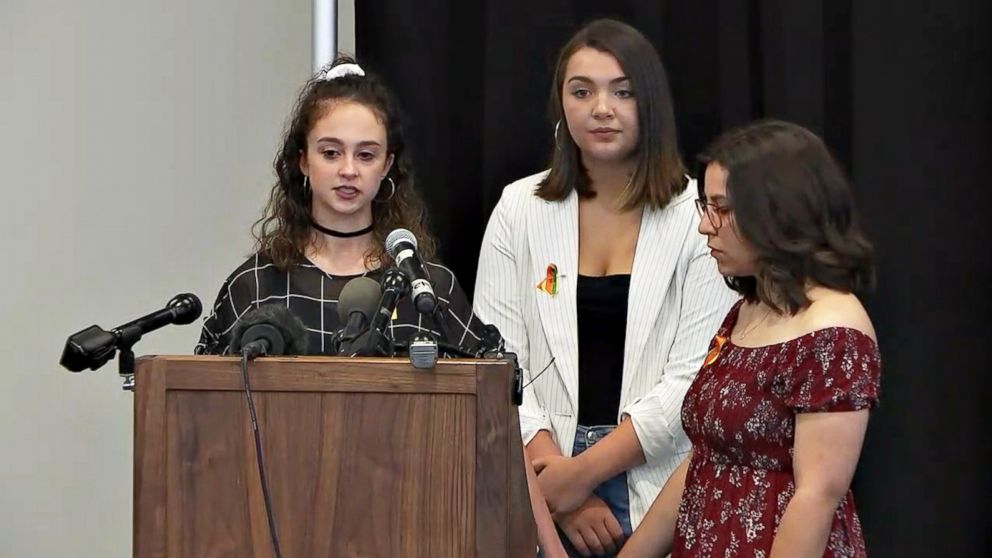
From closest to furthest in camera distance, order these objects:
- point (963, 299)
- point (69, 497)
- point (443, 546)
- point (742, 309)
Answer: point (443, 546) → point (742, 309) → point (963, 299) → point (69, 497)

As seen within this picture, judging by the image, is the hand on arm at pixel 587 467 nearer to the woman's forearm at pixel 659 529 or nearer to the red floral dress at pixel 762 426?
the woman's forearm at pixel 659 529

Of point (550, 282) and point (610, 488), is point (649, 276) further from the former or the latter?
point (610, 488)

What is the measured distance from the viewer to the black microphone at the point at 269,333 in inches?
53.1

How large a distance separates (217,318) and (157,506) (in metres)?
0.73

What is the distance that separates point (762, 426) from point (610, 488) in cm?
61

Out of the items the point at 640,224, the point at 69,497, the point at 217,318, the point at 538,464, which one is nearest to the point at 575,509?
the point at 538,464

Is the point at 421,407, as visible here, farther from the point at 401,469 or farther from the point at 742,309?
the point at 742,309

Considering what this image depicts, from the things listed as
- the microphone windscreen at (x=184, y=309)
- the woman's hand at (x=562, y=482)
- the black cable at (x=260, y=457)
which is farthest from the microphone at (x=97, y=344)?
the woman's hand at (x=562, y=482)

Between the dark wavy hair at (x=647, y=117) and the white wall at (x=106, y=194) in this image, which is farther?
the white wall at (x=106, y=194)

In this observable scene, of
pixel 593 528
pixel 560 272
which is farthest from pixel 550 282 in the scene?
pixel 593 528

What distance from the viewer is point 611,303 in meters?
2.27

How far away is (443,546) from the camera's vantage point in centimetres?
129

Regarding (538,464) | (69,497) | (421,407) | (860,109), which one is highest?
(860,109)

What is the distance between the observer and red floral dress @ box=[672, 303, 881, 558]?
164 centimetres
